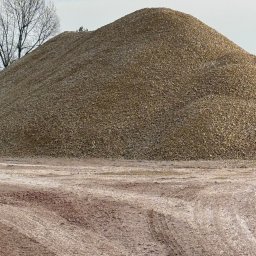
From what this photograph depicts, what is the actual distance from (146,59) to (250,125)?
9649 mm

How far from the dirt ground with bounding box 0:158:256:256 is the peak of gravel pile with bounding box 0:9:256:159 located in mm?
5889

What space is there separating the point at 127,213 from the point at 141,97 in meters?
18.0

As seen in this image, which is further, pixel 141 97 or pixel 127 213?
pixel 141 97

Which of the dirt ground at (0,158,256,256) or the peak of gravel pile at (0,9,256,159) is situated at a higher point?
the peak of gravel pile at (0,9,256,159)

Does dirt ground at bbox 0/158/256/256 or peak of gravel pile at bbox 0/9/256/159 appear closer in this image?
dirt ground at bbox 0/158/256/256

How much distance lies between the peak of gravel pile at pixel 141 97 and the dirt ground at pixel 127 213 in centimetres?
589

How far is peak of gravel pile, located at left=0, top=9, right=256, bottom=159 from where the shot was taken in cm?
2505

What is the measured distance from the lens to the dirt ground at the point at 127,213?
946 centimetres

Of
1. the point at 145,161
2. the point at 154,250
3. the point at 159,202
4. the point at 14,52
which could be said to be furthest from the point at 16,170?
the point at 14,52

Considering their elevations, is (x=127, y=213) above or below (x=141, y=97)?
below

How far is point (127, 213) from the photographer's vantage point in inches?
470

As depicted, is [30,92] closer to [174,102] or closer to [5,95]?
[5,95]

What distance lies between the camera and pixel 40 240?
31.7ft

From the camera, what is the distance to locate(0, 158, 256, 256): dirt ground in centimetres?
946
